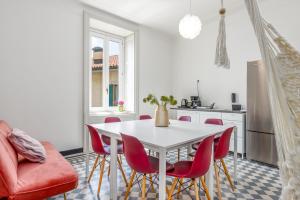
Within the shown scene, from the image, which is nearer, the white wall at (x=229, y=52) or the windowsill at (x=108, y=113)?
the white wall at (x=229, y=52)

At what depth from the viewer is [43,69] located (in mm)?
3156

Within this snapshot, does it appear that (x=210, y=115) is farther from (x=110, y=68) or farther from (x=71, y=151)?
(x=71, y=151)

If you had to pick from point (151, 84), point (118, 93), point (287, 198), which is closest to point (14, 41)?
point (118, 93)

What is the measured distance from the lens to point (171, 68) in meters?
5.48

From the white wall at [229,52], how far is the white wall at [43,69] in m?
2.78

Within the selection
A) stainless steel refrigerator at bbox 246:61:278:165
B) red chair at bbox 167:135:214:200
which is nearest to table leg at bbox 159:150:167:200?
red chair at bbox 167:135:214:200

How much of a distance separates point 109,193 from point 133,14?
3.50 meters

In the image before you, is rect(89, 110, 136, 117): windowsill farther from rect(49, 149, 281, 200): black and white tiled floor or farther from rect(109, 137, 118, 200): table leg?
rect(109, 137, 118, 200): table leg

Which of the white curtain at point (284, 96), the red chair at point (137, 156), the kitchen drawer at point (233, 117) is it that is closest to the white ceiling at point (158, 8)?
the kitchen drawer at point (233, 117)

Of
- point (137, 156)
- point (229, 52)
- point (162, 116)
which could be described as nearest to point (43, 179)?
point (137, 156)

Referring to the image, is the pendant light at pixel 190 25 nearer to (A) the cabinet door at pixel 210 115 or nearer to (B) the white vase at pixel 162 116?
(B) the white vase at pixel 162 116

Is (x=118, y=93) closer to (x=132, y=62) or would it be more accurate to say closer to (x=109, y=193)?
(x=132, y=62)

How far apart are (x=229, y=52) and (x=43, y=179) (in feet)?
13.5

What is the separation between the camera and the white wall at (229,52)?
342 centimetres
